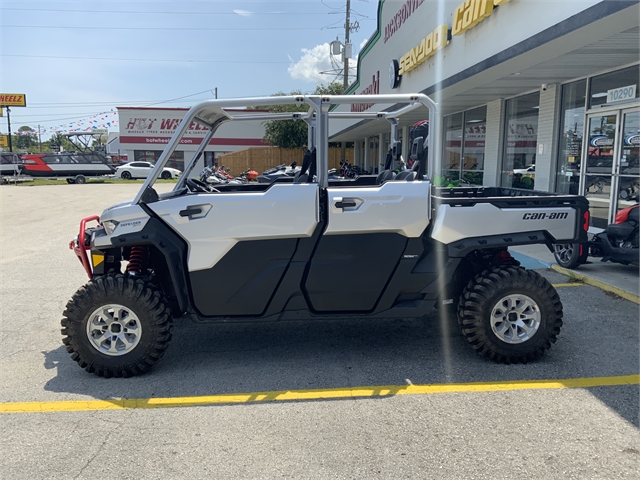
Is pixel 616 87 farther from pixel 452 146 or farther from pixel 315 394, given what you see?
pixel 315 394

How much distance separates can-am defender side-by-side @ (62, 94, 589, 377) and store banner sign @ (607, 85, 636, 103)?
5345 millimetres

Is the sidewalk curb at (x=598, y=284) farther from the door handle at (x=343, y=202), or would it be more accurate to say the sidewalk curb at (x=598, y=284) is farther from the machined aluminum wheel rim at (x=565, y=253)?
the door handle at (x=343, y=202)

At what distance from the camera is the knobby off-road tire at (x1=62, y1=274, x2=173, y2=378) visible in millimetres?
3934

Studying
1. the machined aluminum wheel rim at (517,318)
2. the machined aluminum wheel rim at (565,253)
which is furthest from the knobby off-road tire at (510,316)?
the machined aluminum wheel rim at (565,253)

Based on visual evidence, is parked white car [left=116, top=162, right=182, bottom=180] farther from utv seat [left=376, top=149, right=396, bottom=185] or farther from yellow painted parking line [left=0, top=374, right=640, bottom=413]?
yellow painted parking line [left=0, top=374, right=640, bottom=413]

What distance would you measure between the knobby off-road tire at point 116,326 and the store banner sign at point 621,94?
26.6 feet

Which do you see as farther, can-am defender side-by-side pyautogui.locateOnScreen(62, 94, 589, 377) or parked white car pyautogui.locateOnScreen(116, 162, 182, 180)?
parked white car pyautogui.locateOnScreen(116, 162, 182, 180)

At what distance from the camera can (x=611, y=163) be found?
885 centimetres

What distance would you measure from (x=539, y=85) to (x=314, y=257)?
8506mm

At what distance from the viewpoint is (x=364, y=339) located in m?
4.81

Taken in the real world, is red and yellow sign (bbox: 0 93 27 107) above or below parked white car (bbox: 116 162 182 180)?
above

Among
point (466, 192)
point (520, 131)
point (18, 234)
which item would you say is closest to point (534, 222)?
point (466, 192)

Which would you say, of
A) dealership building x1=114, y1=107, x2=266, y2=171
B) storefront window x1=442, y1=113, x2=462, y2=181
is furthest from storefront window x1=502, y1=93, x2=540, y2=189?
dealership building x1=114, y1=107, x2=266, y2=171

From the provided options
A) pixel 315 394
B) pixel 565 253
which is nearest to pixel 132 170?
pixel 565 253
